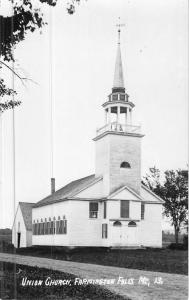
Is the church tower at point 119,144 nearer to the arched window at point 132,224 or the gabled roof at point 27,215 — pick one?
the arched window at point 132,224

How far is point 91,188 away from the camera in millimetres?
32938

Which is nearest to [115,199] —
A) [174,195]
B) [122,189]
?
[122,189]

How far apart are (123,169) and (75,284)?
873 inches

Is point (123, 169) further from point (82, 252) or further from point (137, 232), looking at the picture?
point (82, 252)

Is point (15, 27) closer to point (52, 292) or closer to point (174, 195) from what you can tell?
point (52, 292)

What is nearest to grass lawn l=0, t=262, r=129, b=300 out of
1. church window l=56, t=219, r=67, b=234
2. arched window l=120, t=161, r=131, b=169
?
arched window l=120, t=161, r=131, b=169

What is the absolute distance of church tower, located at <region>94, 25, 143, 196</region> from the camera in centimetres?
3228

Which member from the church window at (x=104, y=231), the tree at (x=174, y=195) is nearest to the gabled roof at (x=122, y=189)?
the church window at (x=104, y=231)

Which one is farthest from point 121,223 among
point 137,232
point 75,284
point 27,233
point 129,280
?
point 75,284

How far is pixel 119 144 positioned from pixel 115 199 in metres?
3.95

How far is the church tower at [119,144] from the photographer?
32281 millimetres

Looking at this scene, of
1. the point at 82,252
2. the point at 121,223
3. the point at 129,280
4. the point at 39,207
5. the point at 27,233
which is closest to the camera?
the point at 129,280

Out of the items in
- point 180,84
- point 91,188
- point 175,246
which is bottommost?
point 175,246

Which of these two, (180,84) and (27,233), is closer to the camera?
(180,84)
